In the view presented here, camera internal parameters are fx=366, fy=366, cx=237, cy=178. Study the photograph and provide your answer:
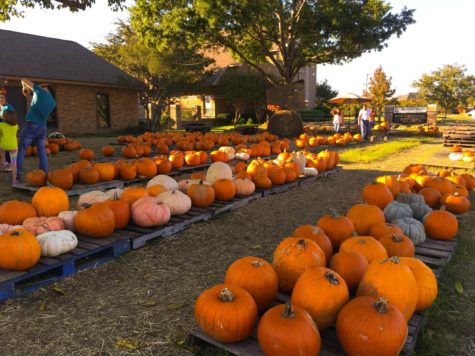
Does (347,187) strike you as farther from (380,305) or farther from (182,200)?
(380,305)

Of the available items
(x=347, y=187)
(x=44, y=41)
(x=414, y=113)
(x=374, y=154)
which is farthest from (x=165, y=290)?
(x=44, y=41)

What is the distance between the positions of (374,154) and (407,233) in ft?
27.0

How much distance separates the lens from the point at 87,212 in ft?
12.2

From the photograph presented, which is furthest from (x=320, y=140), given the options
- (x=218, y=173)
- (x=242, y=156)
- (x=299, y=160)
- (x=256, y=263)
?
(x=256, y=263)

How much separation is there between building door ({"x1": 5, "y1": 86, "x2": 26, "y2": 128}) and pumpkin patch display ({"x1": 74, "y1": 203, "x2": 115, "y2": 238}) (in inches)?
684

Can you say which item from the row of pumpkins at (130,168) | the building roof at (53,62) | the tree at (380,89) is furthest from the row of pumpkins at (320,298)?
the tree at (380,89)

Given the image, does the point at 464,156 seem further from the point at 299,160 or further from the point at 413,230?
the point at 413,230

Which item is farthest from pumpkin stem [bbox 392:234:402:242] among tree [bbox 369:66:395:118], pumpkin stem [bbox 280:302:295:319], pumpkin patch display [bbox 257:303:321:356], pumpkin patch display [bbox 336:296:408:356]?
tree [bbox 369:66:395:118]

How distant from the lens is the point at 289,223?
4.91m

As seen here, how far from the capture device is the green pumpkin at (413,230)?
366 cm

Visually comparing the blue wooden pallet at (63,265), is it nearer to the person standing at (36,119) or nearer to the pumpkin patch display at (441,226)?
the pumpkin patch display at (441,226)

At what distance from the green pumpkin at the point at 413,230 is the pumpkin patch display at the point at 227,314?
2124 mm

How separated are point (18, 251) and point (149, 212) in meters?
1.42

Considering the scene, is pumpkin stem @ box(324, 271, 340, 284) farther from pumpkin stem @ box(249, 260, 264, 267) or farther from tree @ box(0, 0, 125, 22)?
tree @ box(0, 0, 125, 22)
